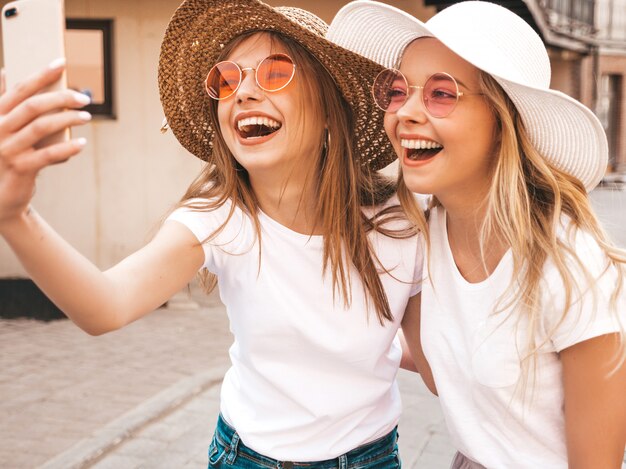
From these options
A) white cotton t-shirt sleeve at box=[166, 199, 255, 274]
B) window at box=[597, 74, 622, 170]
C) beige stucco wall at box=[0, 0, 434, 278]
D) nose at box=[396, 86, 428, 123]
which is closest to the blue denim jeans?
white cotton t-shirt sleeve at box=[166, 199, 255, 274]

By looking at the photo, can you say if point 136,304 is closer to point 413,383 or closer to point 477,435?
point 477,435

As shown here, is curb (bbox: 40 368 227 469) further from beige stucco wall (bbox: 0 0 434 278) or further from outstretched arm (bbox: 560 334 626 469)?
beige stucco wall (bbox: 0 0 434 278)

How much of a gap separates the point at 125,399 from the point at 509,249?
3.91 metres

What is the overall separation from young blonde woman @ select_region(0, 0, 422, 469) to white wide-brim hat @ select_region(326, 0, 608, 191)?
36cm

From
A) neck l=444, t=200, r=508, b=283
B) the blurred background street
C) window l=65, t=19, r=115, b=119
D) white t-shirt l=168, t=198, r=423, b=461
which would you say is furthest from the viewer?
window l=65, t=19, r=115, b=119

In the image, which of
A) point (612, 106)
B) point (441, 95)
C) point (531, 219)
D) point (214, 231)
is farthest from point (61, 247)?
point (612, 106)

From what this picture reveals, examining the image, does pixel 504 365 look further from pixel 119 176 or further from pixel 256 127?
pixel 119 176

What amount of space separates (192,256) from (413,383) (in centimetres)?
356

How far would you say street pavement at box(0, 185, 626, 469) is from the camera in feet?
13.4

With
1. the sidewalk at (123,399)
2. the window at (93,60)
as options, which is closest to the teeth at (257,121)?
the sidewalk at (123,399)

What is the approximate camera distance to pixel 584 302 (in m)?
1.56

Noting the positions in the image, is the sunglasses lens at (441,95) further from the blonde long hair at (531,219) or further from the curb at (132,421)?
the curb at (132,421)

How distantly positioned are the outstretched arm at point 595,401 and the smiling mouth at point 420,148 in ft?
1.93

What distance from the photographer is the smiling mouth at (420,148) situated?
5.95 feet
